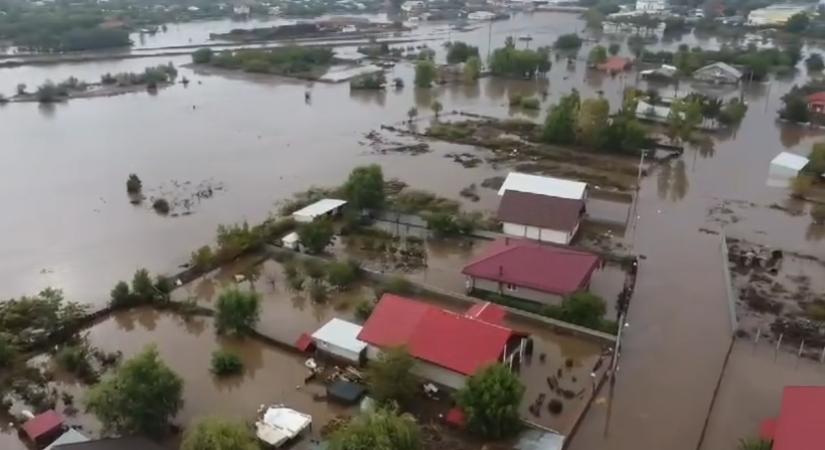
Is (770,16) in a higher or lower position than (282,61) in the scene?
higher

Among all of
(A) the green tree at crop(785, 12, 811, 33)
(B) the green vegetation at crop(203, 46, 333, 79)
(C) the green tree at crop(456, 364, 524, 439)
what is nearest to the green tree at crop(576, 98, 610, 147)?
(C) the green tree at crop(456, 364, 524, 439)

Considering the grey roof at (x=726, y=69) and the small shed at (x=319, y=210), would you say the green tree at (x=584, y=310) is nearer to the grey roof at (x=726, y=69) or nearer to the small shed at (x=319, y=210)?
→ the small shed at (x=319, y=210)

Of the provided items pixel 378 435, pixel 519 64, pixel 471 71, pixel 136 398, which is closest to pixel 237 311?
pixel 136 398

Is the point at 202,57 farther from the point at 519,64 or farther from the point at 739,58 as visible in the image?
the point at 739,58

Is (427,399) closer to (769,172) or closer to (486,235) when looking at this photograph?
(486,235)

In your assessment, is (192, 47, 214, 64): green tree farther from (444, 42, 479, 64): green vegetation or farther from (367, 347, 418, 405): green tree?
(367, 347, 418, 405): green tree

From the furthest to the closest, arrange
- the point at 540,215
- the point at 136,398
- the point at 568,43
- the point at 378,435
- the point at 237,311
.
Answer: the point at 568,43, the point at 540,215, the point at 237,311, the point at 136,398, the point at 378,435

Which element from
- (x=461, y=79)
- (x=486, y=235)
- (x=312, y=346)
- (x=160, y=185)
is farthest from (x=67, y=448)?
(x=461, y=79)
